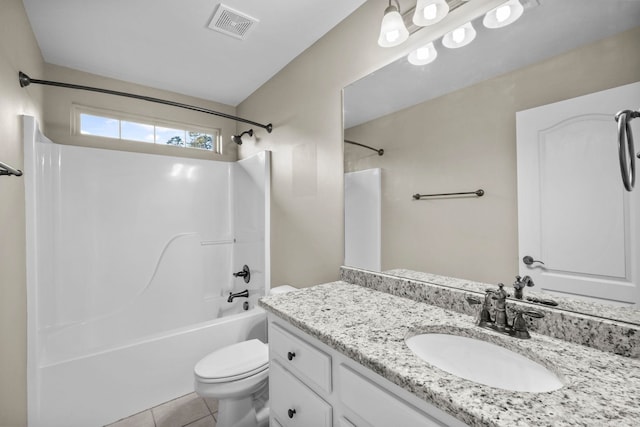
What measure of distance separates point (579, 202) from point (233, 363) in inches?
68.4

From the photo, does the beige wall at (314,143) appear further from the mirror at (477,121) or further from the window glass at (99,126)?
the window glass at (99,126)

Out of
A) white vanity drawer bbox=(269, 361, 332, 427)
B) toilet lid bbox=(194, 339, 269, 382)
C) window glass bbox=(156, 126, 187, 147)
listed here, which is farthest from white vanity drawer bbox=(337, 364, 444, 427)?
window glass bbox=(156, 126, 187, 147)

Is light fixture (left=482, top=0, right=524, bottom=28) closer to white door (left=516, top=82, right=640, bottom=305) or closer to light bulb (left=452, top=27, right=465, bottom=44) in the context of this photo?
light bulb (left=452, top=27, right=465, bottom=44)

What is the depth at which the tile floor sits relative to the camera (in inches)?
68.6

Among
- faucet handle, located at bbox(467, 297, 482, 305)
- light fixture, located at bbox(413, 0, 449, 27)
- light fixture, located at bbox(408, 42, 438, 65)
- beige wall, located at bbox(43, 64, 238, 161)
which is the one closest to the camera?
faucet handle, located at bbox(467, 297, 482, 305)

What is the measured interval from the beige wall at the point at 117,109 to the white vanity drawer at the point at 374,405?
2604 millimetres

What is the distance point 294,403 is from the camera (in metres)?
1.09

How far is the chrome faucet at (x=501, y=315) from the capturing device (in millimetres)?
899

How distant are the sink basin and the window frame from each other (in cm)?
291

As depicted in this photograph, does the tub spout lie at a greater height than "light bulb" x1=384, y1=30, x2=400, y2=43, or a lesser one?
lesser

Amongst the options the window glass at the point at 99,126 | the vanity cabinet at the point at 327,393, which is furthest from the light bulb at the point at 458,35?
the window glass at the point at 99,126

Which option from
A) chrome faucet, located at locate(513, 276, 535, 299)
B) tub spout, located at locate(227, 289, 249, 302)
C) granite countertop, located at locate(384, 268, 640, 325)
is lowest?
tub spout, located at locate(227, 289, 249, 302)

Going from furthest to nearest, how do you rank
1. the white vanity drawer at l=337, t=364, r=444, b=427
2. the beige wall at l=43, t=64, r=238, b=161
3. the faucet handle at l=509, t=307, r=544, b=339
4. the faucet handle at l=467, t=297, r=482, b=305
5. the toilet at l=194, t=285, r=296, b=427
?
the beige wall at l=43, t=64, r=238, b=161
the toilet at l=194, t=285, r=296, b=427
the faucet handle at l=467, t=297, r=482, b=305
the faucet handle at l=509, t=307, r=544, b=339
the white vanity drawer at l=337, t=364, r=444, b=427

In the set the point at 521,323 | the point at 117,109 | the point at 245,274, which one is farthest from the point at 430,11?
the point at 117,109
